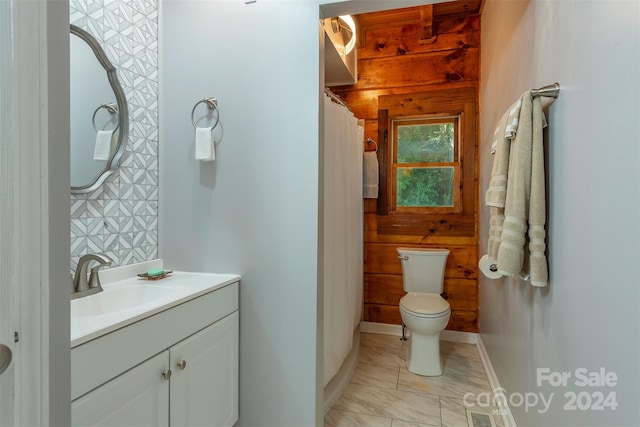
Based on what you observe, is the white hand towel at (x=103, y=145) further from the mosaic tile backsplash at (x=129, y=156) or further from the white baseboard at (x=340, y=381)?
the white baseboard at (x=340, y=381)

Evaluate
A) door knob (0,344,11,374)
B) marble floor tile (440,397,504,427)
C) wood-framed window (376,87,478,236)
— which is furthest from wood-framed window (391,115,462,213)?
door knob (0,344,11,374)

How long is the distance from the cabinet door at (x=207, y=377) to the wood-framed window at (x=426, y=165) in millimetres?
1958

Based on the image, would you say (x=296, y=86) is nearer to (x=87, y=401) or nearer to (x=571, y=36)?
(x=571, y=36)

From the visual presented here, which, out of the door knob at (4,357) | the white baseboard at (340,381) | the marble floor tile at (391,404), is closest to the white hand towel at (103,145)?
the door knob at (4,357)

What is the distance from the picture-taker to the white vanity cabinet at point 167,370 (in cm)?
91

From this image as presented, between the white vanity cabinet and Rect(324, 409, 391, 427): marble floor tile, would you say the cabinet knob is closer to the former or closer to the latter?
the white vanity cabinet

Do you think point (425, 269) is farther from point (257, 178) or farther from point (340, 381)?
point (257, 178)

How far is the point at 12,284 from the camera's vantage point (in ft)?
1.36

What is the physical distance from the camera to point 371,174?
9.57 feet

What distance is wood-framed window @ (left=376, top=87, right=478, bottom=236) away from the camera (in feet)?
9.14

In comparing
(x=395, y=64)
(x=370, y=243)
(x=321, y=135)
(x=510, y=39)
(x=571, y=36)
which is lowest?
(x=370, y=243)

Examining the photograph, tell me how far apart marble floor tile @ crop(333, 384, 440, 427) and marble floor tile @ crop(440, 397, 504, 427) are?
0.04 m

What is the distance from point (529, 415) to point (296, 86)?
1816mm

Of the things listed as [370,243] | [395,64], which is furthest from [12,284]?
[395,64]
